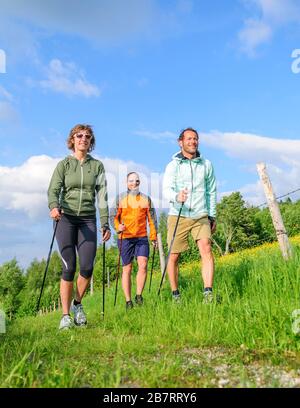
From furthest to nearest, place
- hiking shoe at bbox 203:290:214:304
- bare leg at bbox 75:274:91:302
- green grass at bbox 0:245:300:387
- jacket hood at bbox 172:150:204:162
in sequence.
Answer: jacket hood at bbox 172:150:204:162 < bare leg at bbox 75:274:91:302 < hiking shoe at bbox 203:290:214:304 < green grass at bbox 0:245:300:387

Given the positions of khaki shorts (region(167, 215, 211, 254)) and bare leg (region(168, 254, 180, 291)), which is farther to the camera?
bare leg (region(168, 254, 180, 291))

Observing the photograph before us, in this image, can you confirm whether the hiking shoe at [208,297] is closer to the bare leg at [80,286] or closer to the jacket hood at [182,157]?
the bare leg at [80,286]

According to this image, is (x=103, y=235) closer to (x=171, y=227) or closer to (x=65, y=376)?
(x=171, y=227)

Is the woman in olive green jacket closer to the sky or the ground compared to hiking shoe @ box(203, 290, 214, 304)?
closer to the sky

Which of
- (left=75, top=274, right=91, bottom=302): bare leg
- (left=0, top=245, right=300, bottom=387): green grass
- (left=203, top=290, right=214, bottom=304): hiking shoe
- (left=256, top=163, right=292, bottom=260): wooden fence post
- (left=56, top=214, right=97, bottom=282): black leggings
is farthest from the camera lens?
(left=256, top=163, right=292, bottom=260): wooden fence post

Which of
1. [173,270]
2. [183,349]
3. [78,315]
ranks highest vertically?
[173,270]

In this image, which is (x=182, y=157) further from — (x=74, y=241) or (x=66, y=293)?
(x=66, y=293)

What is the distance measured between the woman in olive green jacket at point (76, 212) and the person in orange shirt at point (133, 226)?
1296 mm

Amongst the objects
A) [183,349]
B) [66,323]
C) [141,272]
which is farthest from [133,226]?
[183,349]

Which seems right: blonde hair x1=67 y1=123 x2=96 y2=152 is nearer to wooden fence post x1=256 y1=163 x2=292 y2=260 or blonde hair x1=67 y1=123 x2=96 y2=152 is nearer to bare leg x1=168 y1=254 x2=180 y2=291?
bare leg x1=168 y1=254 x2=180 y2=291

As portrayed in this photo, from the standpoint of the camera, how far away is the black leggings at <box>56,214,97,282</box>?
590cm

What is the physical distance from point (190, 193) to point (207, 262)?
999 millimetres

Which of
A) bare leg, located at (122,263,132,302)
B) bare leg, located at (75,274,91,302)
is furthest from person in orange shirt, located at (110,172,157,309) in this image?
bare leg, located at (75,274,91,302)

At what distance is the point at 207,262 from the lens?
591 cm
